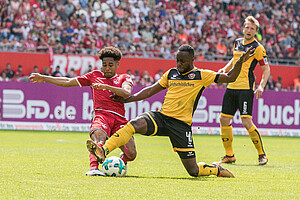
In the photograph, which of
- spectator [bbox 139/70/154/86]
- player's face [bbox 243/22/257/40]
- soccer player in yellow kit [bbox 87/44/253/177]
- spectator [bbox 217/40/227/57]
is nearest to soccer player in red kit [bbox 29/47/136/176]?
soccer player in yellow kit [bbox 87/44/253/177]

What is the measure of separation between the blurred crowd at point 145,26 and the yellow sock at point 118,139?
1463 cm

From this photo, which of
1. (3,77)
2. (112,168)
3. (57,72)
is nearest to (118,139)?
(112,168)

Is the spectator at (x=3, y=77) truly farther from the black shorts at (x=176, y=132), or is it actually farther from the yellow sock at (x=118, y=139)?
the yellow sock at (x=118, y=139)

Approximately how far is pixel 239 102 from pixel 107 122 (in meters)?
3.45

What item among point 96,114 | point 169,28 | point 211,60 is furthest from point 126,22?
point 96,114

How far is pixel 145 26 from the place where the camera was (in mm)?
24484

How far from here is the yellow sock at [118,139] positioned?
6859 millimetres

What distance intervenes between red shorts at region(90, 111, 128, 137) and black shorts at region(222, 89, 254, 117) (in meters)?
3.04

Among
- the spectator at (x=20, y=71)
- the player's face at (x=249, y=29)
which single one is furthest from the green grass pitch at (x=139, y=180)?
the spectator at (x=20, y=71)

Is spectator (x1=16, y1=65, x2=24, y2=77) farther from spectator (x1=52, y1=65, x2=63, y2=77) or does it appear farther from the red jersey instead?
the red jersey

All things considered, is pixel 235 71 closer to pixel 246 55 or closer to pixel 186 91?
pixel 246 55

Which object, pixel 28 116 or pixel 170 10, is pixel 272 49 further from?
pixel 28 116

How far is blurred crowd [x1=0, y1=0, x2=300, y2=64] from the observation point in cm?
2186

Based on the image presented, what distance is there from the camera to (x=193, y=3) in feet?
89.1
